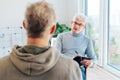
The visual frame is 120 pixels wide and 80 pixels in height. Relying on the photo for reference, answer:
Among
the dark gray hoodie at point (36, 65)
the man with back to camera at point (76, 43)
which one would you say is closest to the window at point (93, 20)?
the man with back to camera at point (76, 43)

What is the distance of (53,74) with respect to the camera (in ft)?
3.36

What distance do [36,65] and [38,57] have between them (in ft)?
0.13

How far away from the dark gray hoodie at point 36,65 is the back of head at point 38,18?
78 millimetres

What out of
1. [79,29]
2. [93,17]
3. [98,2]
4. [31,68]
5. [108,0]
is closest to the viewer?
[31,68]

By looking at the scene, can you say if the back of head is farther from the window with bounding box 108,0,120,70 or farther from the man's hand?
the window with bounding box 108,0,120,70

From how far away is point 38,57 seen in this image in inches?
39.7

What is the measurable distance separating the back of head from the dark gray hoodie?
78 mm

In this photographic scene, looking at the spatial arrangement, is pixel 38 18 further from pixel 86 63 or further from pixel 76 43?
pixel 76 43

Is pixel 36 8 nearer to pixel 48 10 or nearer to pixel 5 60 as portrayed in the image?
pixel 48 10

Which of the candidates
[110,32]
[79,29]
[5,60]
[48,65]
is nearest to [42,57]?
[48,65]

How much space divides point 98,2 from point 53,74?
2.47 metres

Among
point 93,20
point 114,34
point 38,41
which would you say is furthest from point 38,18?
point 93,20

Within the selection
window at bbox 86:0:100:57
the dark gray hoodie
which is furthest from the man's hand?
the dark gray hoodie

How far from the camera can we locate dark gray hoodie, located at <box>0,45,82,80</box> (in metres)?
1.00
